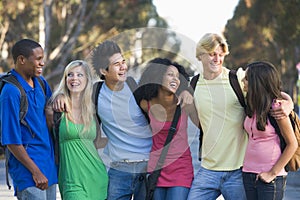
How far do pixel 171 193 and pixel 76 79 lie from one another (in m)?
1.09

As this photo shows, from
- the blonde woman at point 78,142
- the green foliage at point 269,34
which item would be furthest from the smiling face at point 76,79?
the green foliage at point 269,34

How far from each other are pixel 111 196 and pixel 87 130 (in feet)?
1.77

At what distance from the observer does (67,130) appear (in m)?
5.11

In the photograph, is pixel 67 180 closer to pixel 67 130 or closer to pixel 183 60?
pixel 67 130

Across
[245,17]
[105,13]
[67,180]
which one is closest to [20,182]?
[67,180]

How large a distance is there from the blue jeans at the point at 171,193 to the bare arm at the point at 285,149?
2.18 feet

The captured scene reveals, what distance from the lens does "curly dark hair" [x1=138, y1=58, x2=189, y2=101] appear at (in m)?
5.22

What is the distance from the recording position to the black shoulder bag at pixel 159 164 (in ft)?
16.9

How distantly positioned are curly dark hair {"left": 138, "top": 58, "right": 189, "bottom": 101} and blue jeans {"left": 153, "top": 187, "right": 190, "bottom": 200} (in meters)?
0.68

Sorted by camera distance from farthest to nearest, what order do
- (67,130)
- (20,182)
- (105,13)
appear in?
(105,13), (67,130), (20,182)

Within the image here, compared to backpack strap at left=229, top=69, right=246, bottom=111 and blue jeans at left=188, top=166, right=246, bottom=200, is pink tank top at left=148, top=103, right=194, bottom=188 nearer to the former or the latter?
blue jeans at left=188, top=166, right=246, bottom=200

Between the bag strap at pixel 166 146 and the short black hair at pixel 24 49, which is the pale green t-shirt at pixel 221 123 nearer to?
the bag strap at pixel 166 146

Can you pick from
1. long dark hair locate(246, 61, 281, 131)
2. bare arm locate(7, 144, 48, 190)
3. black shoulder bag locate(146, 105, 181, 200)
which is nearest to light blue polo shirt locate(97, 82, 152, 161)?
black shoulder bag locate(146, 105, 181, 200)

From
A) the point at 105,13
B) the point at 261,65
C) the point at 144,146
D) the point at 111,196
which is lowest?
the point at 111,196
